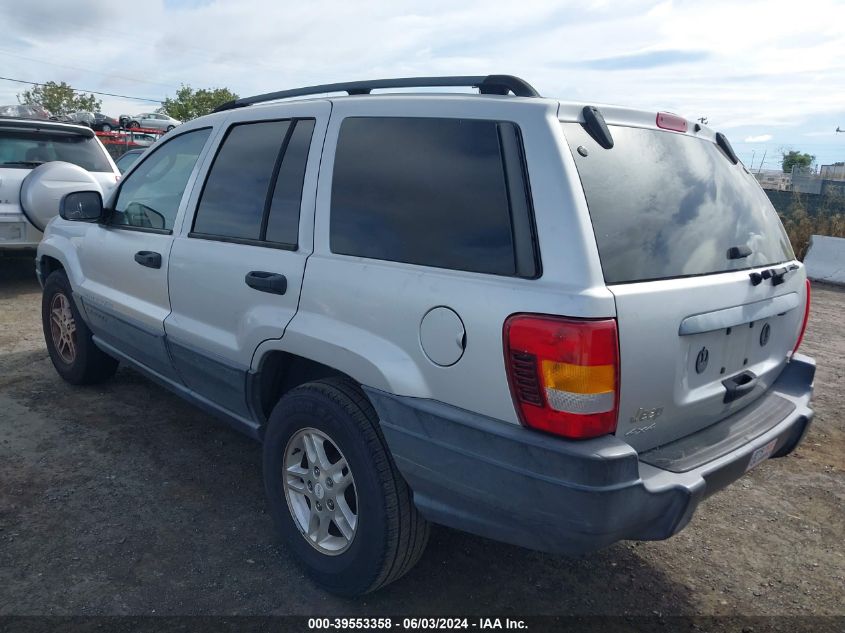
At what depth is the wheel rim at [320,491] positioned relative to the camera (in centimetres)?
267

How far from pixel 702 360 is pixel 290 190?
179 centimetres

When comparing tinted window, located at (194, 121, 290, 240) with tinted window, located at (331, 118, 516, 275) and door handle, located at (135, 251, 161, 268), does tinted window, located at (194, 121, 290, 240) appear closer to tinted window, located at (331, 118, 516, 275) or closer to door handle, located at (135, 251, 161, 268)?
door handle, located at (135, 251, 161, 268)

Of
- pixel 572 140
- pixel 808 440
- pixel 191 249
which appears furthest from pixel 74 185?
pixel 808 440

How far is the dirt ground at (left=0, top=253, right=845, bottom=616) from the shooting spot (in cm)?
275

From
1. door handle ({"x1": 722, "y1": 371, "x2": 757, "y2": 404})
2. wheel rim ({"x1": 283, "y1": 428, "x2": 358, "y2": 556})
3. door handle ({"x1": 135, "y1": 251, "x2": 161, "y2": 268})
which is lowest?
wheel rim ({"x1": 283, "y1": 428, "x2": 358, "y2": 556})

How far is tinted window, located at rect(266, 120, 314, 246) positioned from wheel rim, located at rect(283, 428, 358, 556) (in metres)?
0.85

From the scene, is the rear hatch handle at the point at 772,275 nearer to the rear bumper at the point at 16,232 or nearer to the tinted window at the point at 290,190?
the tinted window at the point at 290,190

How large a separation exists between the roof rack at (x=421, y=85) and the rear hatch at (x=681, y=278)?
31 cm

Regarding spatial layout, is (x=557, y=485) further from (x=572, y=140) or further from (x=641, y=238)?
(x=572, y=140)

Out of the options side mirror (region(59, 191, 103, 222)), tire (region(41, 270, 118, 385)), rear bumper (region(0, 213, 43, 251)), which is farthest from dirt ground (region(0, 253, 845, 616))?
rear bumper (region(0, 213, 43, 251))

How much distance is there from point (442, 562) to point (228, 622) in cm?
93

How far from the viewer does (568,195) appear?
6.88ft

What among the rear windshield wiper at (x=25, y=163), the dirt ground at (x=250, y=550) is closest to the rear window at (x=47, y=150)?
the rear windshield wiper at (x=25, y=163)

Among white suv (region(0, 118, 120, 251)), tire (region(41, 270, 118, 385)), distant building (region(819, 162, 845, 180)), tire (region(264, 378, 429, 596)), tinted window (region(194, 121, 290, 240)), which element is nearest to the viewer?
tire (region(264, 378, 429, 596))
